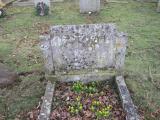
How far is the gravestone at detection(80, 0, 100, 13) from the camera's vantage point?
1085 centimetres

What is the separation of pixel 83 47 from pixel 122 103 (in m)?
1.45

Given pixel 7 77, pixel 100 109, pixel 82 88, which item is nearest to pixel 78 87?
pixel 82 88

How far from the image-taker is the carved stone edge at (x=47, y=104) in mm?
5182

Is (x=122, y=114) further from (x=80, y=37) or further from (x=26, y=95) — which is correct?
(x=26, y=95)

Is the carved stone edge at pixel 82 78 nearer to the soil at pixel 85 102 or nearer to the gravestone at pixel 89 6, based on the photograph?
the soil at pixel 85 102

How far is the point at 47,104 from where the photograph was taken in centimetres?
549

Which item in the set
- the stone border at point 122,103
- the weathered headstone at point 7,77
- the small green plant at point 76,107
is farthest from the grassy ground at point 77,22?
the small green plant at point 76,107

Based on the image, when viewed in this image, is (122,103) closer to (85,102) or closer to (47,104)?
(85,102)

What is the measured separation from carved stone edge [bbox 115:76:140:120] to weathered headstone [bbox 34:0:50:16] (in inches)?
212

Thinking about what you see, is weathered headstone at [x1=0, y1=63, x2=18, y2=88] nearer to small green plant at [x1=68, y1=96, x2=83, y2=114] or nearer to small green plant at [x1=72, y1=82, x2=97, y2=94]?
small green plant at [x1=72, y1=82, x2=97, y2=94]

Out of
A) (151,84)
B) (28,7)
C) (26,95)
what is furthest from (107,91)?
(28,7)

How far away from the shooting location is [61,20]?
10367 millimetres

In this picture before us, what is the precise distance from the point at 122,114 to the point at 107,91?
2.82ft

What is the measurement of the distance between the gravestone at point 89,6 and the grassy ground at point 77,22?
28cm
